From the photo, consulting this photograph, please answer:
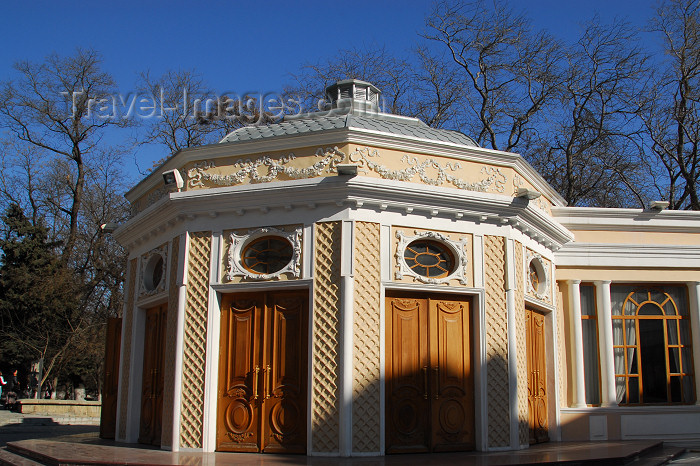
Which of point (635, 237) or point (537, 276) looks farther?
point (635, 237)

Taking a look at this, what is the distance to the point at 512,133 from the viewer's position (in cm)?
2456

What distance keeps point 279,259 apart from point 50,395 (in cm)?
2041

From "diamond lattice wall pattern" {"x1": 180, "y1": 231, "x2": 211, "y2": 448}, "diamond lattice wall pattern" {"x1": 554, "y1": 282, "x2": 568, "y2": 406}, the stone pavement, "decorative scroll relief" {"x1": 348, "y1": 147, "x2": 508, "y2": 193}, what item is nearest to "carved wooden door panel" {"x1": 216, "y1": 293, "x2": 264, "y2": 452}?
"diamond lattice wall pattern" {"x1": 180, "y1": 231, "x2": 211, "y2": 448}

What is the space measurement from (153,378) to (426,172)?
5594 millimetres

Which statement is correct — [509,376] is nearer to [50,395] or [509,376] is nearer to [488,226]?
[488,226]

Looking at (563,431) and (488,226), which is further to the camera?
(563,431)

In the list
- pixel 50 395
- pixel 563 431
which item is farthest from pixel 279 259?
pixel 50 395

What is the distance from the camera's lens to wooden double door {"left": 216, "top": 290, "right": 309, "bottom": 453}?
1015 cm

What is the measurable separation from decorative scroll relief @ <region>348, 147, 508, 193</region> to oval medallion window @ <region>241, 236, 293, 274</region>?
1635mm

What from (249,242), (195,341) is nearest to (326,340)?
(249,242)

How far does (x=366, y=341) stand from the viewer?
32.8ft

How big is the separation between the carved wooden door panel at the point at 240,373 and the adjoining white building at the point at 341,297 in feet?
0.07

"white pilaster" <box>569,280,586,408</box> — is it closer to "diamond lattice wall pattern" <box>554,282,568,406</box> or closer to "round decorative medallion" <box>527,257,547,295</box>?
"diamond lattice wall pattern" <box>554,282,568,406</box>

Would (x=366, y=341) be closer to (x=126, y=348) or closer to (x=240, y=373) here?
(x=240, y=373)
